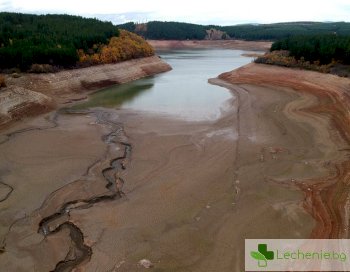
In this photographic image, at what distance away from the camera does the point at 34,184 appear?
622 inches

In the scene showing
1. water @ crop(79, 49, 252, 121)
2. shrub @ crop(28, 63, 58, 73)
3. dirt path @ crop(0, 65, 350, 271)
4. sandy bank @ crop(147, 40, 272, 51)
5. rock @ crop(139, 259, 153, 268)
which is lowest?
rock @ crop(139, 259, 153, 268)

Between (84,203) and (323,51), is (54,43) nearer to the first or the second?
(323,51)

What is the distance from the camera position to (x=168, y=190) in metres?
15.2

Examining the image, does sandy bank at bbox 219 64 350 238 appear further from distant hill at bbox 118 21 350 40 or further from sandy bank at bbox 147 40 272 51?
distant hill at bbox 118 21 350 40

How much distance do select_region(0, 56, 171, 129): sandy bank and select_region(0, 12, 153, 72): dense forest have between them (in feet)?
4.39

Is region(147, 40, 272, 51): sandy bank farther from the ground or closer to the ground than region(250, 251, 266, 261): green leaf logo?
farther from the ground

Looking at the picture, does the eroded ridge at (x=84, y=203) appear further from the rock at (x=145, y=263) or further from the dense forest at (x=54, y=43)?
the dense forest at (x=54, y=43)

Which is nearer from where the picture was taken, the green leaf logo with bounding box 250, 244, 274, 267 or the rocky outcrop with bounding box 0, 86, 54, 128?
the green leaf logo with bounding box 250, 244, 274, 267

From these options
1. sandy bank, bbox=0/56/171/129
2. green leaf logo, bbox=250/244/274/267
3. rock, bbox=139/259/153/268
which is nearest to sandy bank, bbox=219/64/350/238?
green leaf logo, bbox=250/244/274/267

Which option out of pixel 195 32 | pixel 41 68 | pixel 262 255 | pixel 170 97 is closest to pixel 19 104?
pixel 41 68

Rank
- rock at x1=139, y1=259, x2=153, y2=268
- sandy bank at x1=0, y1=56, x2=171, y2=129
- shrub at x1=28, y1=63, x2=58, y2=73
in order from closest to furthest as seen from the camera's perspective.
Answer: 1. rock at x1=139, y1=259, x2=153, y2=268
2. sandy bank at x1=0, y1=56, x2=171, y2=129
3. shrub at x1=28, y1=63, x2=58, y2=73

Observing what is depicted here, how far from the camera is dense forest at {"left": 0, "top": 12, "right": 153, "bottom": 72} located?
120 feet

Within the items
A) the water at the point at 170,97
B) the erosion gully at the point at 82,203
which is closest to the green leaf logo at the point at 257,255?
the erosion gully at the point at 82,203

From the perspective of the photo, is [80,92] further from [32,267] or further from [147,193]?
[32,267]
